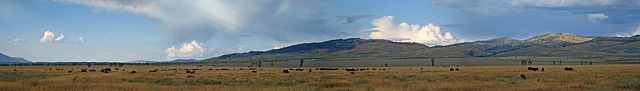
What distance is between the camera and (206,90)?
23328mm

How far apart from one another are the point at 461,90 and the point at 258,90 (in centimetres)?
1123

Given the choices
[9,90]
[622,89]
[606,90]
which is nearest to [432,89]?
[606,90]

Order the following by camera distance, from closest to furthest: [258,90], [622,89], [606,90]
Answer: [606,90], [622,89], [258,90]

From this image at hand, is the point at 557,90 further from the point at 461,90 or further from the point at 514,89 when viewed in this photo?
the point at 461,90

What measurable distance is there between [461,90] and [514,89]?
9.92ft

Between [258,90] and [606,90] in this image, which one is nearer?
[606,90]

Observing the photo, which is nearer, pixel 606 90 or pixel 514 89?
pixel 606 90

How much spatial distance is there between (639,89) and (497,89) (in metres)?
7.08

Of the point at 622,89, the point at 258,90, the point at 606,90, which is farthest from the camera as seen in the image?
the point at 258,90

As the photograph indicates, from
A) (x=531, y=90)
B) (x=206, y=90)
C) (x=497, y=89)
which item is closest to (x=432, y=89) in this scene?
(x=497, y=89)

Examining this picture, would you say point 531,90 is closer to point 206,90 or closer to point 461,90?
point 461,90

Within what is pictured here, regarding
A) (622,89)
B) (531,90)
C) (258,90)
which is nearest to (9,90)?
(258,90)

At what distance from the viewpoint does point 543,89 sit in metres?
21.7

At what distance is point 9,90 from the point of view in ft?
72.9
